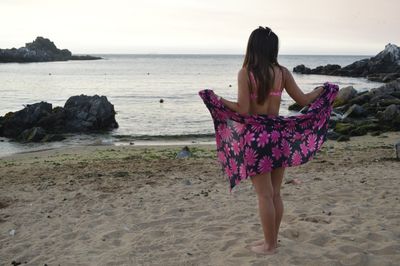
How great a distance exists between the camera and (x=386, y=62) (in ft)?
214

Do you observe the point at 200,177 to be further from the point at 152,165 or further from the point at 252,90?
the point at 252,90

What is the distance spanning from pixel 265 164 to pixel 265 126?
36cm

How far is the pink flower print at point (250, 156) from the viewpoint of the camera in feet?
13.6

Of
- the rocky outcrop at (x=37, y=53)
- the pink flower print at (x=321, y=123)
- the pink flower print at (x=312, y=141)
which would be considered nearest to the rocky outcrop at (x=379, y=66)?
the pink flower print at (x=321, y=123)

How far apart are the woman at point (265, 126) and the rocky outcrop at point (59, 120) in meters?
16.1

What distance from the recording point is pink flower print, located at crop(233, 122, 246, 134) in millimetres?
4170

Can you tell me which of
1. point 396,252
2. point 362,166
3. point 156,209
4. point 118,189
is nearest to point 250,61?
point 396,252

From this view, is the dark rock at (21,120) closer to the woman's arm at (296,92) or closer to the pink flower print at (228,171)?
the pink flower print at (228,171)

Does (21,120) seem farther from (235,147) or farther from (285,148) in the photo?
(285,148)

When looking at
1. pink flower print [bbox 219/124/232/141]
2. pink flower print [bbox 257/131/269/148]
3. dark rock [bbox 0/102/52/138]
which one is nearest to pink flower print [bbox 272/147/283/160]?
pink flower print [bbox 257/131/269/148]

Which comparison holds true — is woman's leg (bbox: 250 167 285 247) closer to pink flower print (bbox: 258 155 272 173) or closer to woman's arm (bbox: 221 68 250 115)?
pink flower print (bbox: 258 155 272 173)

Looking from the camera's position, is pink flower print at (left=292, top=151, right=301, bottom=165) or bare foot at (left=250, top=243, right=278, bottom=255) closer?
pink flower print at (left=292, top=151, right=301, bottom=165)

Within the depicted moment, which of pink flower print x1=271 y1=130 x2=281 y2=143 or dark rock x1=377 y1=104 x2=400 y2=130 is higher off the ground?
pink flower print x1=271 y1=130 x2=281 y2=143

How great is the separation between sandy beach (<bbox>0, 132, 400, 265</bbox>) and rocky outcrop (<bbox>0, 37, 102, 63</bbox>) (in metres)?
123
